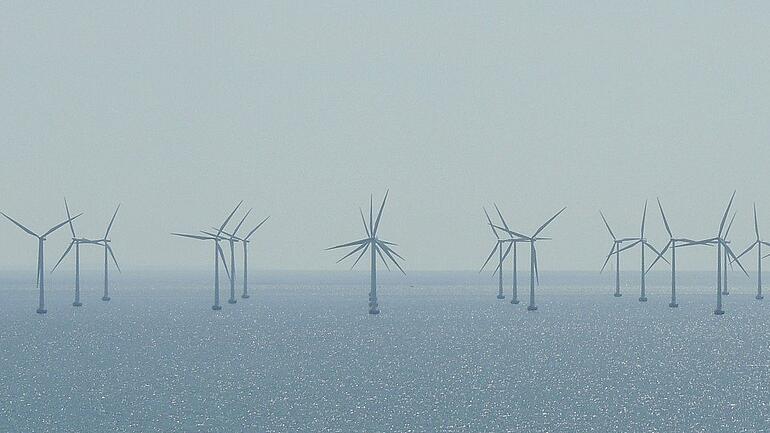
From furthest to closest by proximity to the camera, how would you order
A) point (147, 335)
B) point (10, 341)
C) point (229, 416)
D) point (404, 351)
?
point (147, 335)
point (10, 341)
point (404, 351)
point (229, 416)

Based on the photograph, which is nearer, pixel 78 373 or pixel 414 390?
pixel 414 390

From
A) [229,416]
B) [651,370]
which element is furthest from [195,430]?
[651,370]

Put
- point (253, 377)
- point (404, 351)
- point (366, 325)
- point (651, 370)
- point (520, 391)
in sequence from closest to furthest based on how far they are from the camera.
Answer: point (520, 391) < point (253, 377) < point (651, 370) < point (404, 351) < point (366, 325)

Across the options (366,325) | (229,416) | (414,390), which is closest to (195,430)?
(229,416)

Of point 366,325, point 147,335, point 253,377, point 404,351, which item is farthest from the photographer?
point 366,325

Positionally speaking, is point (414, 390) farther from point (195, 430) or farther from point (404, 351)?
point (404, 351)

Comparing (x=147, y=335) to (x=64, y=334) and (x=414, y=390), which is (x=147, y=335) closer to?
(x=64, y=334)

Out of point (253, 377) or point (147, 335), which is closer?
point (253, 377)

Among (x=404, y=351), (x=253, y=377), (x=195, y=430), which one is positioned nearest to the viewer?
(x=195, y=430)
